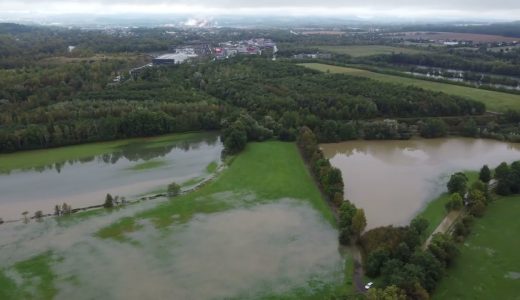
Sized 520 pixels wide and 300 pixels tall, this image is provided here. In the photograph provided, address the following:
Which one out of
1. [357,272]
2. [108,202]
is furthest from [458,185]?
[108,202]

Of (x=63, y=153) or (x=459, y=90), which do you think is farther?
(x=459, y=90)

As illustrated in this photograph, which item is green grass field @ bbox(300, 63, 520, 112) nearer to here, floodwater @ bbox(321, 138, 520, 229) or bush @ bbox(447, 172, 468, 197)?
floodwater @ bbox(321, 138, 520, 229)

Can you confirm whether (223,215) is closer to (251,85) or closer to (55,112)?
(55,112)

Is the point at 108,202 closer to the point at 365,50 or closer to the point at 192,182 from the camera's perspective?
the point at 192,182

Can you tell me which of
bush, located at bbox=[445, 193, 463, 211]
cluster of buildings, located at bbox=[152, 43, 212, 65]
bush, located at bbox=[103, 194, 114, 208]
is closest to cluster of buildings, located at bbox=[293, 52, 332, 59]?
cluster of buildings, located at bbox=[152, 43, 212, 65]

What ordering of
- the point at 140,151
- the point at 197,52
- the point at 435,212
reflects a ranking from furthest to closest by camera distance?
Answer: the point at 197,52 < the point at 140,151 < the point at 435,212

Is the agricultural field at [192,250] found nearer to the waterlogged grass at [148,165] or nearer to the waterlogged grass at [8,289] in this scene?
the waterlogged grass at [8,289]
